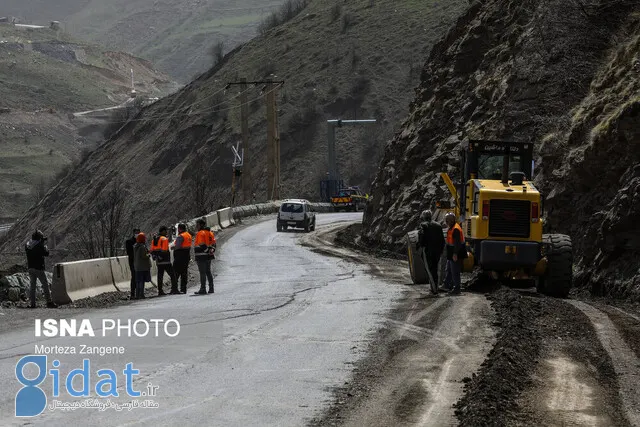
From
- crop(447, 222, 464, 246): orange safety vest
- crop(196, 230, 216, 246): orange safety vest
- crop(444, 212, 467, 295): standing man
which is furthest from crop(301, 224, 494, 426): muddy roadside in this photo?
crop(196, 230, 216, 246): orange safety vest

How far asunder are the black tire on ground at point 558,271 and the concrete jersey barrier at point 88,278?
32.9 feet

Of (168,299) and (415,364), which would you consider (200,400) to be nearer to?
(415,364)

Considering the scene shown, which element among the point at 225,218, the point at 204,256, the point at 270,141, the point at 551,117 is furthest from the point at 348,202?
the point at 204,256

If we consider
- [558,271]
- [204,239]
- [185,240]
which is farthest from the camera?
[185,240]

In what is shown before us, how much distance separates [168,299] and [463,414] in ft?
50.0

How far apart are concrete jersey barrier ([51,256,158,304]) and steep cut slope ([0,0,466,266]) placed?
72.3 metres

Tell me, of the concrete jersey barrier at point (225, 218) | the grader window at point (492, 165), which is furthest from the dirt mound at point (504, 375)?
the concrete jersey barrier at point (225, 218)

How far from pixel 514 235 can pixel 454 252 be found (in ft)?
4.69

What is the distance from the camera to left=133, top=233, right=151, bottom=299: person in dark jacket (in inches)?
1057

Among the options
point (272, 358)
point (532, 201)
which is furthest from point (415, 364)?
point (532, 201)

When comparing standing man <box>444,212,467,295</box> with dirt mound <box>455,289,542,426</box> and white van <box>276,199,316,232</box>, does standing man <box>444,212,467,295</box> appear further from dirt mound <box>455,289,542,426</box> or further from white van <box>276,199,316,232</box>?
white van <box>276,199,316,232</box>

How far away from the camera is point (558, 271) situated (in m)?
23.9

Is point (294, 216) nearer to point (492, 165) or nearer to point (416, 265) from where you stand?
point (416, 265)

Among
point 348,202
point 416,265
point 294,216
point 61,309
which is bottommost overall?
point 348,202
